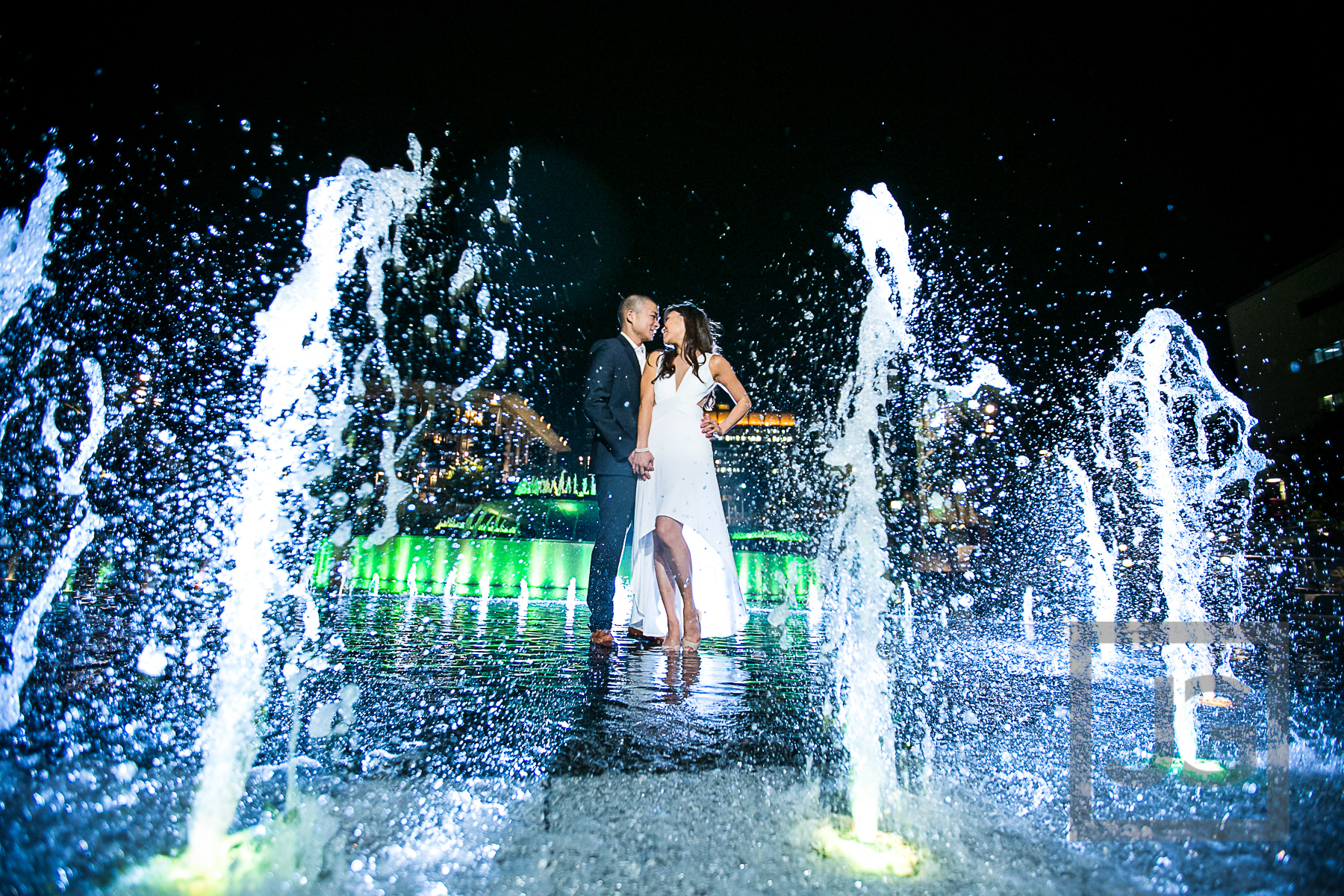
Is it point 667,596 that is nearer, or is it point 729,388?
point 667,596

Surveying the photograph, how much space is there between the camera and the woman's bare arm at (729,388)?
13.2 feet

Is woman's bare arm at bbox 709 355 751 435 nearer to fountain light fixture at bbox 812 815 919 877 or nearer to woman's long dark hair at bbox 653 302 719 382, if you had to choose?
woman's long dark hair at bbox 653 302 719 382

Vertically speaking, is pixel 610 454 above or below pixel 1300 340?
below

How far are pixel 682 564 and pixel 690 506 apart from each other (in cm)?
30

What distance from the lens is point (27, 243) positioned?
12.1ft

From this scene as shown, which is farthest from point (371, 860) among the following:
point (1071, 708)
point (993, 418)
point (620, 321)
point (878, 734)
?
point (993, 418)

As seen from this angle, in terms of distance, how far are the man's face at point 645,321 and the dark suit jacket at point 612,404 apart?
15cm

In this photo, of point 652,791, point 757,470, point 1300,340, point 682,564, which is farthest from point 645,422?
point 1300,340

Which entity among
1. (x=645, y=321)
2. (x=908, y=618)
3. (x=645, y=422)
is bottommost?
(x=908, y=618)

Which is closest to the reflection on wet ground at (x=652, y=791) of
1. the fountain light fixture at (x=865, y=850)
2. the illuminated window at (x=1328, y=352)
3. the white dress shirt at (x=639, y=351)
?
the fountain light fixture at (x=865, y=850)

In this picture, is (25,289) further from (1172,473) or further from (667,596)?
(1172,473)

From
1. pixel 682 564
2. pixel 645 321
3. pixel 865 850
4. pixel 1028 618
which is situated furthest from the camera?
pixel 1028 618

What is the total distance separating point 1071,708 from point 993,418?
551 inches

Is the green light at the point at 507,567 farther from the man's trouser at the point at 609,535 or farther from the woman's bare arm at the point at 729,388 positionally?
the woman's bare arm at the point at 729,388
